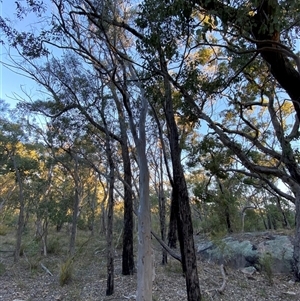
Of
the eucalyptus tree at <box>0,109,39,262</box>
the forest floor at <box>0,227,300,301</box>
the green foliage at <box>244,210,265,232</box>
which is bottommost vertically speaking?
the forest floor at <box>0,227,300,301</box>

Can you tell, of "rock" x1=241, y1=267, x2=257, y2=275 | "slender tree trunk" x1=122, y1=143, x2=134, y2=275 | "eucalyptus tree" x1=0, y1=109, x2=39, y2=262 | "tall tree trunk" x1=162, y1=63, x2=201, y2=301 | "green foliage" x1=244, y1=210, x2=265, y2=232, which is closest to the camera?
"tall tree trunk" x1=162, y1=63, x2=201, y2=301

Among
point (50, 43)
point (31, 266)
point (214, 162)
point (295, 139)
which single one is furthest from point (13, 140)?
point (295, 139)

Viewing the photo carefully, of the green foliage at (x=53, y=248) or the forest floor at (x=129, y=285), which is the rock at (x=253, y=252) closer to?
the forest floor at (x=129, y=285)

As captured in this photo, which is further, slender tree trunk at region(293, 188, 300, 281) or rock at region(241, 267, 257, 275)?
rock at region(241, 267, 257, 275)

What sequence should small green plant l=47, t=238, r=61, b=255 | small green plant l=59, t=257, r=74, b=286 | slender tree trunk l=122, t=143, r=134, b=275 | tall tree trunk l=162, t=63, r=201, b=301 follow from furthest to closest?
small green plant l=47, t=238, r=61, b=255, slender tree trunk l=122, t=143, r=134, b=275, small green plant l=59, t=257, r=74, b=286, tall tree trunk l=162, t=63, r=201, b=301

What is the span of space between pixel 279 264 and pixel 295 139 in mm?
3830

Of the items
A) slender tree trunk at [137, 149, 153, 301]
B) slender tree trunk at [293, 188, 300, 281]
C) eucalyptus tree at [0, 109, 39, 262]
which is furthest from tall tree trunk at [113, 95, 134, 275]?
eucalyptus tree at [0, 109, 39, 262]

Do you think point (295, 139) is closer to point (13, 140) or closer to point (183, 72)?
point (183, 72)

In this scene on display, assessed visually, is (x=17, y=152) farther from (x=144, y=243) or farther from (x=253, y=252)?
(x=253, y=252)

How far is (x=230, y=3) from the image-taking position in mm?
3229

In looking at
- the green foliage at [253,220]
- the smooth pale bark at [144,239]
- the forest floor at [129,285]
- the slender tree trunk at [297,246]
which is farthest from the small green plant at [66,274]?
the green foliage at [253,220]

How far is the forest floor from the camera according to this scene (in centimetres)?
570

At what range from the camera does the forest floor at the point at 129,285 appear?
5.70 metres

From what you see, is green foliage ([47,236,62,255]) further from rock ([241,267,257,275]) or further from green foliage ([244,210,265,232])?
green foliage ([244,210,265,232])
